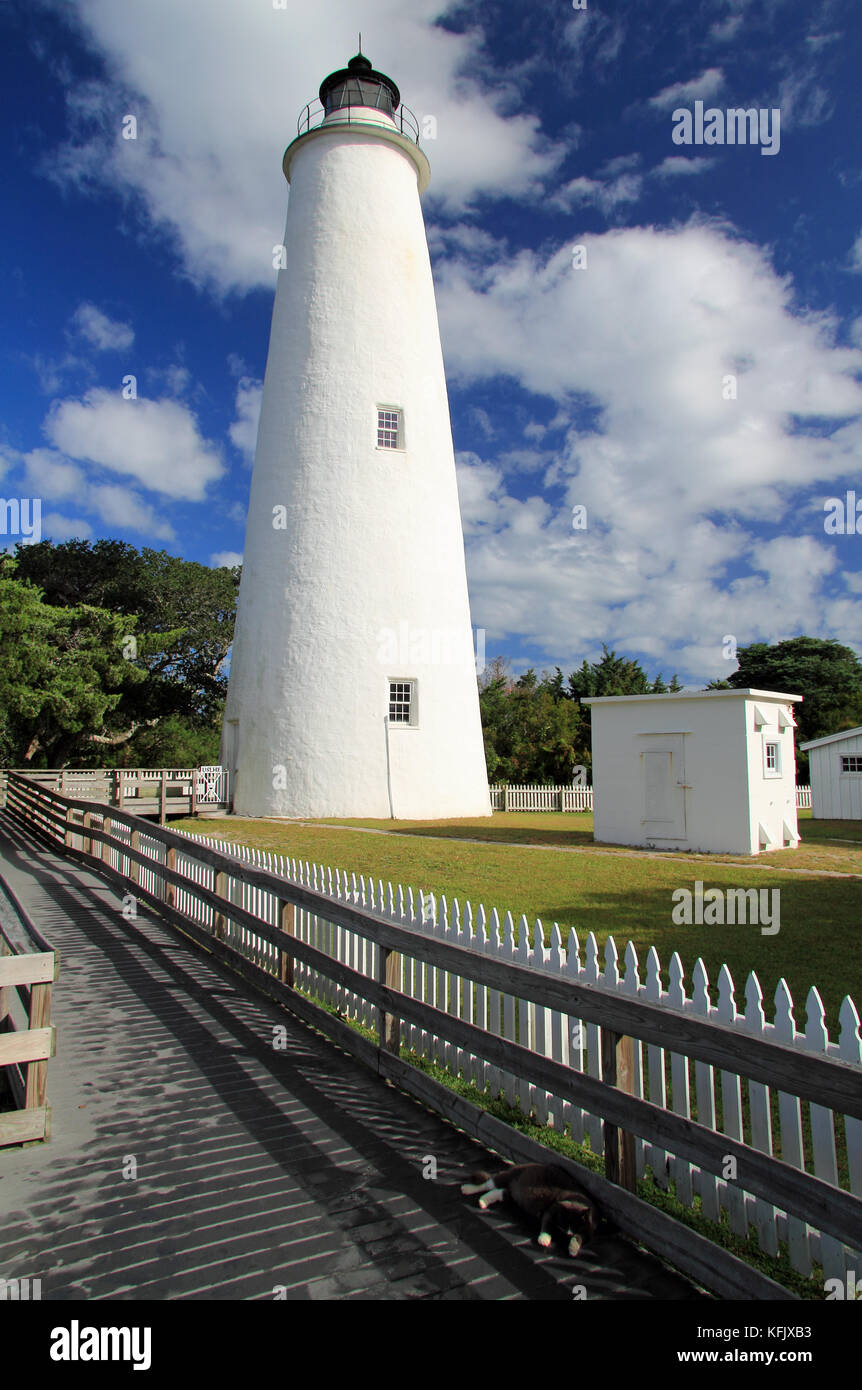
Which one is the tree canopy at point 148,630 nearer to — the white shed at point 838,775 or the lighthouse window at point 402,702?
the lighthouse window at point 402,702

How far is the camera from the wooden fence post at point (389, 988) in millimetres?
4684

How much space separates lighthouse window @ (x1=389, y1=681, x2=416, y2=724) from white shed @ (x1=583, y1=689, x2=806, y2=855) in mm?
5196

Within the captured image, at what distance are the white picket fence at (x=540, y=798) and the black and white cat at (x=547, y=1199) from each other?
23335 mm

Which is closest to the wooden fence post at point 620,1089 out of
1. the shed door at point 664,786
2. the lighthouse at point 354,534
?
the shed door at point 664,786

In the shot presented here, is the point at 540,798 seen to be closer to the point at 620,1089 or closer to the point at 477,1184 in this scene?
the point at 477,1184

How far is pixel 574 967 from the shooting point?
4.51 metres

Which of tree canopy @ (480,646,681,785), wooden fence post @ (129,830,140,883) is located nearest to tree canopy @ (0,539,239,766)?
tree canopy @ (480,646,681,785)

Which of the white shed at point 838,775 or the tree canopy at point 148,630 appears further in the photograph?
the tree canopy at point 148,630

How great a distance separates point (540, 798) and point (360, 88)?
73.4 feet

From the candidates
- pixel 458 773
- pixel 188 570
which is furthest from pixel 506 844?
pixel 188 570

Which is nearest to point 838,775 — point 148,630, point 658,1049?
point 658,1049

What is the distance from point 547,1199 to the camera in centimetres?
311

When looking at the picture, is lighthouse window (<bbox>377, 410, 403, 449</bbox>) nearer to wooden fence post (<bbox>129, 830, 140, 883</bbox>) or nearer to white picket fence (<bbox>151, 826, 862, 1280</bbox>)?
wooden fence post (<bbox>129, 830, 140, 883</bbox>)
